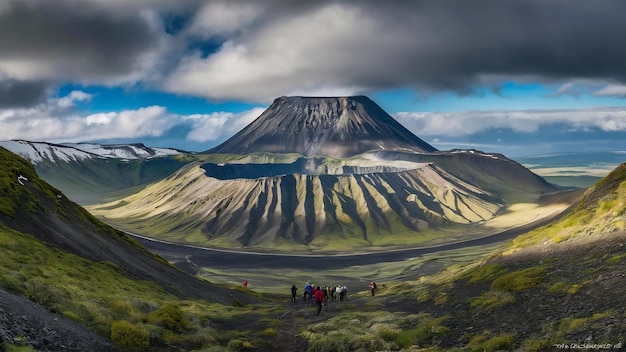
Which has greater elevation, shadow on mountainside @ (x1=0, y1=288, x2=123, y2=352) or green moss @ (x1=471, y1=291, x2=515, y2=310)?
shadow on mountainside @ (x1=0, y1=288, x2=123, y2=352)

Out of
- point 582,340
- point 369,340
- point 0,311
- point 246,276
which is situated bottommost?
point 246,276

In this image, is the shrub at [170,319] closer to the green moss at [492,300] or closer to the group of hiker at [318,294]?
the group of hiker at [318,294]

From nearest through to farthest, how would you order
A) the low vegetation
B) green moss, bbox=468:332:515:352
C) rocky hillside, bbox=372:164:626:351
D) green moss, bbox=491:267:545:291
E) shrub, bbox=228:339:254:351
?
rocky hillside, bbox=372:164:626:351
green moss, bbox=468:332:515:352
the low vegetation
shrub, bbox=228:339:254:351
green moss, bbox=491:267:545:291

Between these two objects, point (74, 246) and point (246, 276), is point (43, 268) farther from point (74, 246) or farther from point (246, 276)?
point (246, 276)

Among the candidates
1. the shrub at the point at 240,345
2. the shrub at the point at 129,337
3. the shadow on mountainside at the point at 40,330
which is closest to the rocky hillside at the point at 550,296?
the shrub at the point at 240,345

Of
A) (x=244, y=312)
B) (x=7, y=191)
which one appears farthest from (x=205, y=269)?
(x=244, y=312)

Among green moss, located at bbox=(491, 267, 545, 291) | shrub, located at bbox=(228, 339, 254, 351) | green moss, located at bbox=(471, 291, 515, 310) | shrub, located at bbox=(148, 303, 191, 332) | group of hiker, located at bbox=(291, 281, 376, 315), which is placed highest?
green moss, located at bbox=(491, 267, 545, 291)

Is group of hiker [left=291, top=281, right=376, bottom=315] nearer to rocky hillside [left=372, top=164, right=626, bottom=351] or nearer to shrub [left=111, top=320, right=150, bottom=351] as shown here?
rocky hillside [left=372, top=164, right=626, bottom=351]

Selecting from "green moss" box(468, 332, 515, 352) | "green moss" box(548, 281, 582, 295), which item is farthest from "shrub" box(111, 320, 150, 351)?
"green moss" box(548, 281, 582, 295)
